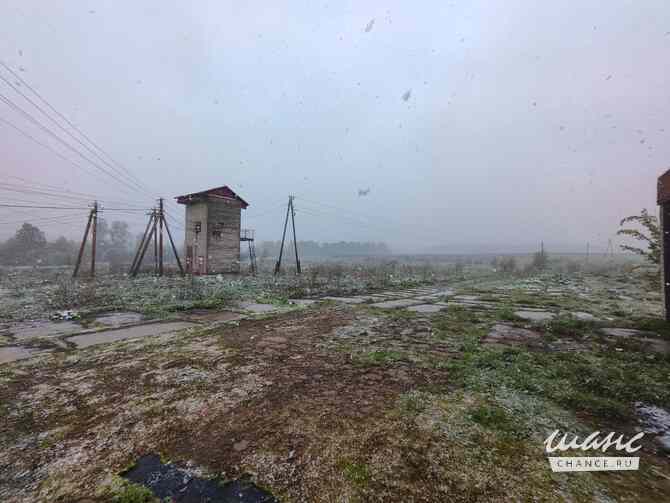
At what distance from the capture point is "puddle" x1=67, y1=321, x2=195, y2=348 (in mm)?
5176

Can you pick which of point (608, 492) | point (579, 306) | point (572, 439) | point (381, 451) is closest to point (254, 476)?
point (381, 451)

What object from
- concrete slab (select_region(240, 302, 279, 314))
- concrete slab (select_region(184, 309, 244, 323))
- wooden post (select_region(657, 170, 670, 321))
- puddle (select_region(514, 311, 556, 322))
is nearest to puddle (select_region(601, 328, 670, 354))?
wooden post (select_region(657, 170, 670, 321))

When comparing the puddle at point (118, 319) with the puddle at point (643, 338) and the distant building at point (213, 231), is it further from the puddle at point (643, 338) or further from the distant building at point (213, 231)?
the distant building at point (213, 231)

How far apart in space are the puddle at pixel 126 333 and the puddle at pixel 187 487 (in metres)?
4.21

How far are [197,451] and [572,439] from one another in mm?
2868

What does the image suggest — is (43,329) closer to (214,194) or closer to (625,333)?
(625,333)

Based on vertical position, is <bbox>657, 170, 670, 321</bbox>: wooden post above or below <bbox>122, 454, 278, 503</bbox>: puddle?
above

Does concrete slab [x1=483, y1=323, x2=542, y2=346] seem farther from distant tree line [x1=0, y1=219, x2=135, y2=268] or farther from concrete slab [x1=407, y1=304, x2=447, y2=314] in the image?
distant tree line [x1=0, y1=219, x2=135, y2=268]

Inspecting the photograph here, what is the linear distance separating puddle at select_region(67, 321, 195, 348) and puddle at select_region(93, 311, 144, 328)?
1.98 ft

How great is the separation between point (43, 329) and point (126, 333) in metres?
2.11

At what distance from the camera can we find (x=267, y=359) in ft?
13.6

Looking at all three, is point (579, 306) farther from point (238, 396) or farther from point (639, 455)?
point (238, 396)

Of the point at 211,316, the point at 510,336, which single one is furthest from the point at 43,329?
the point at 510,336

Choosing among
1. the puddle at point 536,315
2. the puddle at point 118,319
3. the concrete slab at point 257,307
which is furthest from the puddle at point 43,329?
the puddle at point 536,315
